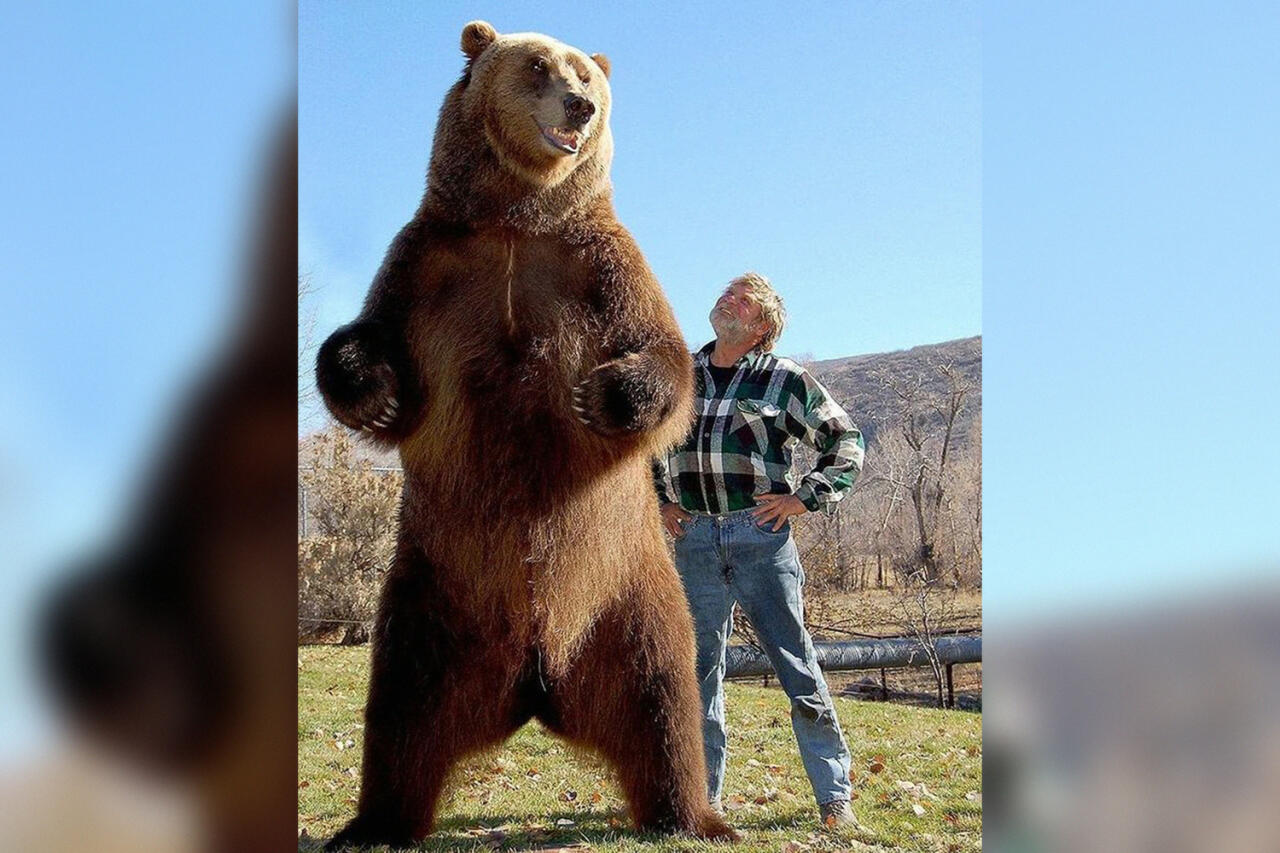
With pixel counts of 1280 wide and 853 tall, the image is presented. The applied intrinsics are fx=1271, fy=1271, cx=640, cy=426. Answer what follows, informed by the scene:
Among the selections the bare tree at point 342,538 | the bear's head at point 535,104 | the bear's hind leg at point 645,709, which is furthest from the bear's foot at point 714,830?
the bear's head at point 535,104

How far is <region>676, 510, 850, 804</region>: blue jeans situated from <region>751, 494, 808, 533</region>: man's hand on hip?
2 cm

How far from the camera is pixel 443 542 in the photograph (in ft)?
10.7

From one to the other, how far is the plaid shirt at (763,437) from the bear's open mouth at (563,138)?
0.73m

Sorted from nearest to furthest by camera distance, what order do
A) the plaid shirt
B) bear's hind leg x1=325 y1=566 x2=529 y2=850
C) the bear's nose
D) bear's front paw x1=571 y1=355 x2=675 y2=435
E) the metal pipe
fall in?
1. bear's front paw x1=571 y1=355 x2=675 y2=435
2. the bear's nose
3. bear's hind leg x1=325 y1=566 x2=529 y2=850
4. the plaid shirt
5. the metal pipe

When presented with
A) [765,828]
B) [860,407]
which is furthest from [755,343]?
[765,828]

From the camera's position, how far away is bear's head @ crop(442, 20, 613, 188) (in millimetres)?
3158

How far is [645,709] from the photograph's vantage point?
126 inches

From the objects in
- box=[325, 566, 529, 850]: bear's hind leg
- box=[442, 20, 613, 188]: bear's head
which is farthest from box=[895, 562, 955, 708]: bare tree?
box=[442, 20, 613, 188]: bear's head

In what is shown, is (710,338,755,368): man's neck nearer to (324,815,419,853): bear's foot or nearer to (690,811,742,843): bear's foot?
(690,811,742,843): bear's foot

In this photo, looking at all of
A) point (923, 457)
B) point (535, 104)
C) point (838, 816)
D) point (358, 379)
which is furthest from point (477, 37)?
point (838, 816)

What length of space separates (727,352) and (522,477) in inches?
26.0

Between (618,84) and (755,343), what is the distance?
81 centimetres
